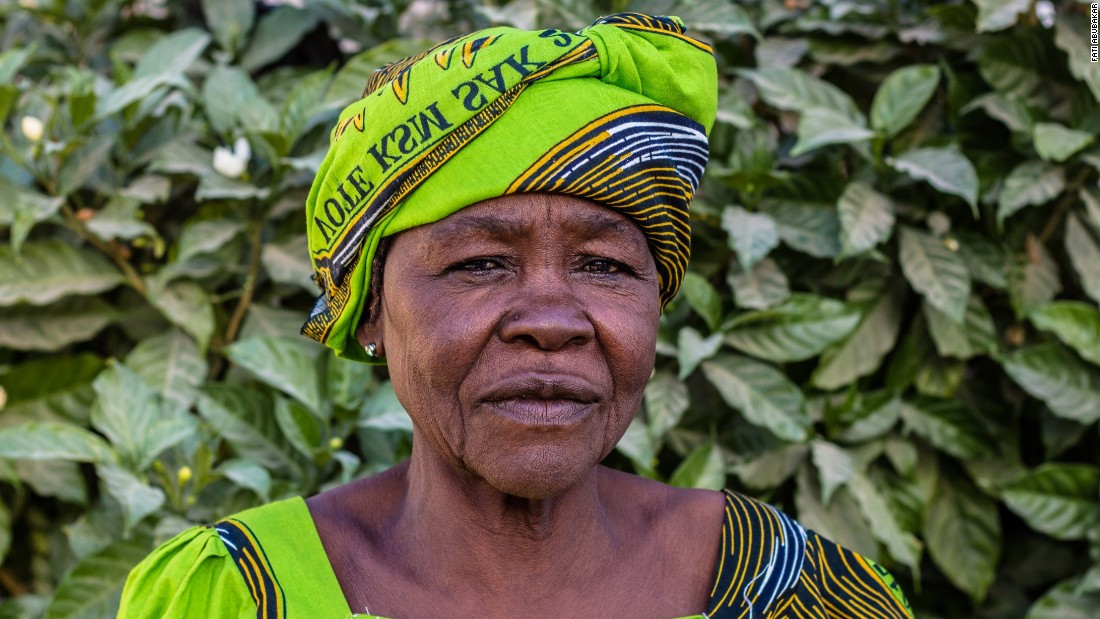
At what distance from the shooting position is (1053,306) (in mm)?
3043

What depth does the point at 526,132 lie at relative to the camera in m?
1.73

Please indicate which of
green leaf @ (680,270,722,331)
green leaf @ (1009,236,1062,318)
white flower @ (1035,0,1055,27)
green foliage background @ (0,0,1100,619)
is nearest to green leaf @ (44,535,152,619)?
green foliage background @ (0,0,1100,619)

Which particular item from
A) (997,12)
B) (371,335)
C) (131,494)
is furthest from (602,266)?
(997,12)

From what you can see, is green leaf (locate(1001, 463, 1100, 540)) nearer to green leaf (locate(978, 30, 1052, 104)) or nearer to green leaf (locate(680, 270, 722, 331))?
green leaf (locate(680, 270, 722, 331))

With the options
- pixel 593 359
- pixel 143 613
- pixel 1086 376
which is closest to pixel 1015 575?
pixel 1086 376

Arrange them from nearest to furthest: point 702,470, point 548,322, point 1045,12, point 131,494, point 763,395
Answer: point 548,322 → point 131,494 → point 702,470 → point 763,395 → point 1045,12

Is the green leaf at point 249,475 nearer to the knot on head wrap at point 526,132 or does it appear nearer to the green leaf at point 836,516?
the knot on head wrap at point 526,132

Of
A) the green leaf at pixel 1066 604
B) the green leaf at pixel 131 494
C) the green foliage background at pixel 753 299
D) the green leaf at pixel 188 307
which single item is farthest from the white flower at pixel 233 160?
the green leaf at pixel 1066 604

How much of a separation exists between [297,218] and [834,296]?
4.79ft

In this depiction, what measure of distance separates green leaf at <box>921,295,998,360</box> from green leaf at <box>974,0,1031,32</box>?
2.36ft

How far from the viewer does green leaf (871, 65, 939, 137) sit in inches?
121

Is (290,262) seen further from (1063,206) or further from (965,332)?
(1063,206)

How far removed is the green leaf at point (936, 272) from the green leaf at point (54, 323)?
6.87 ft

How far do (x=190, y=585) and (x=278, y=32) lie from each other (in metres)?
2.11
